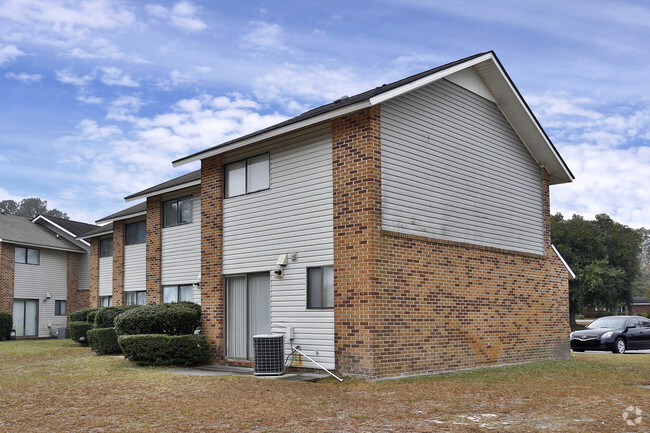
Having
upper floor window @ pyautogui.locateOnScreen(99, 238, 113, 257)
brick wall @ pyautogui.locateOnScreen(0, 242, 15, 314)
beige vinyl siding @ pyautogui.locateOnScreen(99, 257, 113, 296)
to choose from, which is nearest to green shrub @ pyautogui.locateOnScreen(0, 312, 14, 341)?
brick wall @ pyautogui.locateOnScreen(0, 242, 15, 314)

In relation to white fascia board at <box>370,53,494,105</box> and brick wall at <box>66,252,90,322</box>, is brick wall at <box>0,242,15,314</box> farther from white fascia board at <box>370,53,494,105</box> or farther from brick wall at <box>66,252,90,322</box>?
white fascia board at <box>370,53,494,105</box>

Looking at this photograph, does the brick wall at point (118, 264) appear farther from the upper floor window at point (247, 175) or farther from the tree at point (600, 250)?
the tree at point (600, 250)

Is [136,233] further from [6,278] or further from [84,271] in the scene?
[84,271]

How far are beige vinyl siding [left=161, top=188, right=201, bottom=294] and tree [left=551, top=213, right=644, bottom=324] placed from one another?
1481 inches

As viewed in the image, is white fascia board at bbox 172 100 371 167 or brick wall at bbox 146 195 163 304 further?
brick wall at bbox 146 195 163 304

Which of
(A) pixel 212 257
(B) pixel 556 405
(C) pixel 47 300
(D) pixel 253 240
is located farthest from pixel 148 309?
(C) pixel 47 300

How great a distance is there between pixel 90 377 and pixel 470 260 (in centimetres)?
942

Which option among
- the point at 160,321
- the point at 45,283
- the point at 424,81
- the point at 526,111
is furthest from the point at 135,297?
the point at 526,111

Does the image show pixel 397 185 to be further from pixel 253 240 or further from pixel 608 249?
pixel 608 249

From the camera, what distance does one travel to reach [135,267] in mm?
26344

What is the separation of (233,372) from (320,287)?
298 centimetres

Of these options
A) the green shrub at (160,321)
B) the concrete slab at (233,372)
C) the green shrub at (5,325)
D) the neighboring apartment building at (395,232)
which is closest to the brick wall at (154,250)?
the neighboring apartment building at (395,232)

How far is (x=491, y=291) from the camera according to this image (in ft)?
55.1

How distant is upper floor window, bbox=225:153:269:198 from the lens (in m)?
16.2
